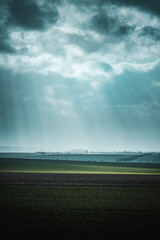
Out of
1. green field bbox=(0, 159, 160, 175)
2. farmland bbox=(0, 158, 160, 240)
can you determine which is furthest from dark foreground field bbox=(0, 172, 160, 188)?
green field bbox=(0, 159, 160, 175)

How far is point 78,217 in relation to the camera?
13.0 meters

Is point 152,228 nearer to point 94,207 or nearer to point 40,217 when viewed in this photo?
point 94,207

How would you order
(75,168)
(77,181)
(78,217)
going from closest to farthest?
1. (78,217)
2. (77,181)
3. (75,168)

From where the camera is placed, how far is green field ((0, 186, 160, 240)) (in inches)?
413

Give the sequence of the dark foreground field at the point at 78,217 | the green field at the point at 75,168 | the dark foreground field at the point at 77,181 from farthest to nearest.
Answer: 1. the green field at the point at 75,168
2. the dark foreground field at the point at 77,181
3. the dark foreground field at the point at 78,217

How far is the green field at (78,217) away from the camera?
10.5 meters

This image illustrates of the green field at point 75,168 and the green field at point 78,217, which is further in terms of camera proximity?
the green field at point 75,168

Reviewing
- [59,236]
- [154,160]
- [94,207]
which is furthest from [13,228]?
[154,160]

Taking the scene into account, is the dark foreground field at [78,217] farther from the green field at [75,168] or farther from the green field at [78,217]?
the green field at [75,168]

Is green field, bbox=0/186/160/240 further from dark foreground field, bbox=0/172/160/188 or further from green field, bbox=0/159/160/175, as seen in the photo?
green field, bbox=0/159/160/175

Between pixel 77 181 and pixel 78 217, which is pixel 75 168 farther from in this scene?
pixel 78 217

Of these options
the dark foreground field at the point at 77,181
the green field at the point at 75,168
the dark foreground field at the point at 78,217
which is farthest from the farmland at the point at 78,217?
the green field at the point at 75,168

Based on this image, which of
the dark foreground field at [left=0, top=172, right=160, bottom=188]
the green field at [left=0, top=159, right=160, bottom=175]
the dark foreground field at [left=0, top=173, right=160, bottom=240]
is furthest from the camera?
the green field at [left=0, top=159, right=160, bottom=175]

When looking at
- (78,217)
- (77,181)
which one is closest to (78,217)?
(78,217)
